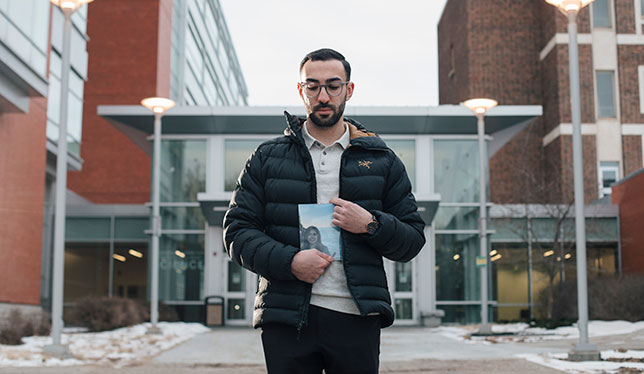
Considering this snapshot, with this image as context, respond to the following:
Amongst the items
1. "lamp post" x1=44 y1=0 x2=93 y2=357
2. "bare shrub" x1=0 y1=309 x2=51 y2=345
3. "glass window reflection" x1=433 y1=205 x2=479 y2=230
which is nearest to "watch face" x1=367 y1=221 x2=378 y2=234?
"lamp post" x1=44 y1=0 x2=93 y2=357

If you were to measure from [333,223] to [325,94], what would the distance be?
20.3 inches

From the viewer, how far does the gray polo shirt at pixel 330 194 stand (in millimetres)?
2904

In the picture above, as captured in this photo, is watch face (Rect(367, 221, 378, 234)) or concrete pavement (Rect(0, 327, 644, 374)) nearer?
watch face (Rect(367, 221, 378, 234))

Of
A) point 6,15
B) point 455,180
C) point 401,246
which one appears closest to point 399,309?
point 455,180

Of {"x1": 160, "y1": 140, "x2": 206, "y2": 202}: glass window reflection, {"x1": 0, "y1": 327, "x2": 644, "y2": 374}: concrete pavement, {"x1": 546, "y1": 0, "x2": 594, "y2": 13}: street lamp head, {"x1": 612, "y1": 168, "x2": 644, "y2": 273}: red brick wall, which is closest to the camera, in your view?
{"x1": 0, "y1": 327, "x2": 644, "y2": 374}: concrete pavement

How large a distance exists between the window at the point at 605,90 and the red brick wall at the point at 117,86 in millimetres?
20699

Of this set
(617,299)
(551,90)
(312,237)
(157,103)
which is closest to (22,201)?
(157,103)

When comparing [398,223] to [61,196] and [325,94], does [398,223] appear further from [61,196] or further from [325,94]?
[61,196]

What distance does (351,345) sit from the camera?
114 inches

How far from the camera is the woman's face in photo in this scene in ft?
9.55

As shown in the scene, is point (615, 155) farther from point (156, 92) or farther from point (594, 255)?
point (156, 92)

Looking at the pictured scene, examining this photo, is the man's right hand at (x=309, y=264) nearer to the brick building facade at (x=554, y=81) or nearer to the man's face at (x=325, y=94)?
the man's face at (x=325, y=94)

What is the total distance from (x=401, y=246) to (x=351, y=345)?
42 centimetres

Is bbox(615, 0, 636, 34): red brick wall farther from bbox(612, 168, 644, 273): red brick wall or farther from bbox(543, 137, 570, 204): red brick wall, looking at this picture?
bbox(612, 168, 644, 273): red brick wall
